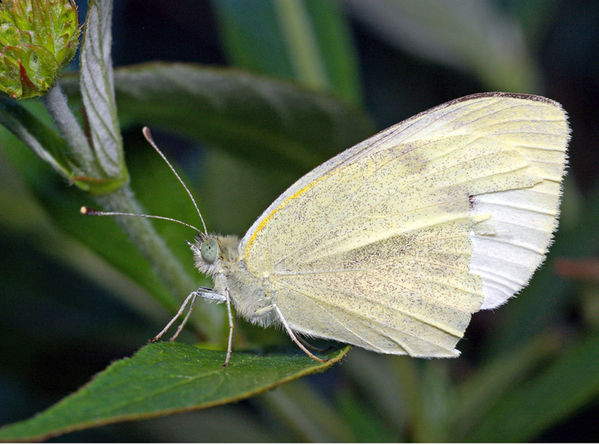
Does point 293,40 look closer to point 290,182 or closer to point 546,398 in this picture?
point 290,182

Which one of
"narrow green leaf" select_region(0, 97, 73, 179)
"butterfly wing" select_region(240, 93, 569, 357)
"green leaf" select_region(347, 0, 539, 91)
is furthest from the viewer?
"green leaf" select_region(347, 0, 539, 91)

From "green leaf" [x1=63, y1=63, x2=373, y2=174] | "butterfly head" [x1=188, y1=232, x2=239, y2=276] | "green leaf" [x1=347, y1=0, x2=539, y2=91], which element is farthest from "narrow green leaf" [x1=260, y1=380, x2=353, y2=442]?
"green leaf" [x1=347, y1=0, x2=539, y2=91]

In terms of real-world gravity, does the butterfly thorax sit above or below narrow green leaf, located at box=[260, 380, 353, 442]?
above

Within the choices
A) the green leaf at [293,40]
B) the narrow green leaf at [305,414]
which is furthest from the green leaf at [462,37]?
the narrow green leaf at [305,414]

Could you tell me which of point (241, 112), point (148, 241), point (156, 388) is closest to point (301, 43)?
point (241, 112)

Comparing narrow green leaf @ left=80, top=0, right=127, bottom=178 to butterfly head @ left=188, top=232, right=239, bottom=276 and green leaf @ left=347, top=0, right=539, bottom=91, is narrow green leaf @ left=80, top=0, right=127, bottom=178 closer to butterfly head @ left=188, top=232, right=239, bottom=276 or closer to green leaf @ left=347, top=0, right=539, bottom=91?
butterfly head @ left=188, top=232, right=239, bottom=276

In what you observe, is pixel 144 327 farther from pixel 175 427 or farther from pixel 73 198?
pixel 73 198
